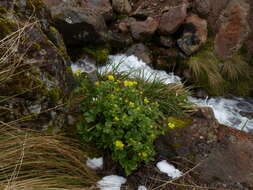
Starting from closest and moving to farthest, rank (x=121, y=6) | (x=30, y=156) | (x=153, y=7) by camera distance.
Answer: (x=30, y=156) < (x=121, y=6) < (x=153, y=7)

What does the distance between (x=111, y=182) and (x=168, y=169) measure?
1.67 feet

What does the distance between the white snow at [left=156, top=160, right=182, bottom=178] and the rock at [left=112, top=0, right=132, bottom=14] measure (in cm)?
380

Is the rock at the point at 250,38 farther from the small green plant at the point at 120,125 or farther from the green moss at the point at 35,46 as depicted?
the green moss at the point at 35,46

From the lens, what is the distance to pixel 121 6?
5254 millimetres

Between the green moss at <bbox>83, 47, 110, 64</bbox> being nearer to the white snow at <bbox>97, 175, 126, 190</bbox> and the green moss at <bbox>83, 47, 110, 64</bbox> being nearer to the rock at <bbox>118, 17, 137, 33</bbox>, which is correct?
the rock at <bbox>118, 17, 137, 33</bbox>

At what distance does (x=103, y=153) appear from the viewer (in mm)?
2186

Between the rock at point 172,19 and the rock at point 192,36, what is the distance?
0.17m

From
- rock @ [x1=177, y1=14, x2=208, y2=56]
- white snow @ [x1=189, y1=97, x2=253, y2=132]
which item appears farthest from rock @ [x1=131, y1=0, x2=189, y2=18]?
white snow @ [x1=189, y1=97, x2=253, y2=132]

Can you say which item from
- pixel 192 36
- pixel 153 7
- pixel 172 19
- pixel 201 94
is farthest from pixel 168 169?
pixel 153 7

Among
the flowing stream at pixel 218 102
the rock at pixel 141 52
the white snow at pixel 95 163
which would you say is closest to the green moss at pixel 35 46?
the white snow at pixel 95 163

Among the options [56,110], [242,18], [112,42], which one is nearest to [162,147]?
[56,110]

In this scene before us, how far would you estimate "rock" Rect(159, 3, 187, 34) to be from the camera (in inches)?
199

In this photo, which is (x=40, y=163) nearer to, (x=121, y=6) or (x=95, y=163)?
(x=95, y=163)

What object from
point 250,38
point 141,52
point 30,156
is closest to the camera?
point 30,156
